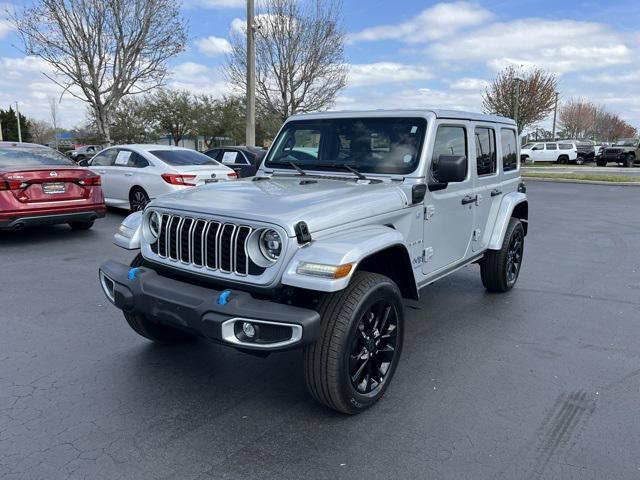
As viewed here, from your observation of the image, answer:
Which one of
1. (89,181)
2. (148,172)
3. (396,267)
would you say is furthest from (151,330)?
(148,172)

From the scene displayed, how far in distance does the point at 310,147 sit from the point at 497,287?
269 cm

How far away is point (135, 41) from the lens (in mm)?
21688

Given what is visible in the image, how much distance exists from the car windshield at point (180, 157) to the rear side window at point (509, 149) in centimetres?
639

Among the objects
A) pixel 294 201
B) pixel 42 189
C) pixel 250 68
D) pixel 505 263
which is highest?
pixel 250 68

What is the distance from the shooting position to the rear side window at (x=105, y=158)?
1110cm

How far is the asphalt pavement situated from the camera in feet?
9.11

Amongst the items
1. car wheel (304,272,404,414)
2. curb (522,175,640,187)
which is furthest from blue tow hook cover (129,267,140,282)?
curb (522,175,640,187)

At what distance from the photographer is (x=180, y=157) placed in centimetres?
1051

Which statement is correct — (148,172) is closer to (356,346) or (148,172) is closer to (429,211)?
(429,211)

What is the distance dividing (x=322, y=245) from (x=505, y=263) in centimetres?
333

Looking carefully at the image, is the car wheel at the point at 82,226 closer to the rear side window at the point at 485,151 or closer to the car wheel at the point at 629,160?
the rear side window at the point at 485,151

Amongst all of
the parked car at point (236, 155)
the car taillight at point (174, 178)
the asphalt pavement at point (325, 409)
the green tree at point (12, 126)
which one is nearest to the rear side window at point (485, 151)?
the asphalt pavement at point (325, 409)

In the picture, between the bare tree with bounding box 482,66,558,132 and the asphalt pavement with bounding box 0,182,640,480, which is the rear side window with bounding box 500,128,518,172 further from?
the bare tree with bounding box 482,66,558,132

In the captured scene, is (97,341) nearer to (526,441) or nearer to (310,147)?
(310,147)
